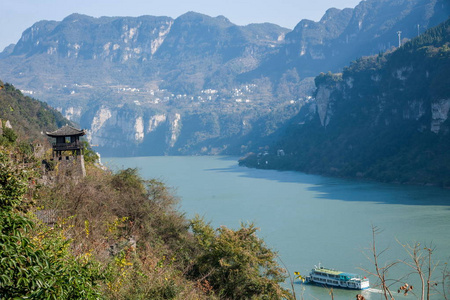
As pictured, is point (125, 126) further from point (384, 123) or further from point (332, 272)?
point (332, 272)

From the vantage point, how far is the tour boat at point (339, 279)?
1734cm

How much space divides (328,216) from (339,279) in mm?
12769

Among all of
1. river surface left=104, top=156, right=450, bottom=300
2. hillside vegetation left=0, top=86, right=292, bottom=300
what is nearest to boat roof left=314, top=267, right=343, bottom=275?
river surface left=104, top=156, right=450, bottom=300

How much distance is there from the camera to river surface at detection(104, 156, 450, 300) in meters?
20.1

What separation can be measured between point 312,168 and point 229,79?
404 feet

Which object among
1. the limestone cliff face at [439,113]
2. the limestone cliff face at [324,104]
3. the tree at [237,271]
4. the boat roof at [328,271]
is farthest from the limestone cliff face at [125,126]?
the tree at [237,271]

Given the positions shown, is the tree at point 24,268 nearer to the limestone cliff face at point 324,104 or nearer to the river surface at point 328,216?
the river surface at point 328,216

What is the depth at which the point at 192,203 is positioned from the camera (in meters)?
34.3

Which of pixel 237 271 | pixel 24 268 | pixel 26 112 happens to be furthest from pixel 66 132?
pixel 26 112

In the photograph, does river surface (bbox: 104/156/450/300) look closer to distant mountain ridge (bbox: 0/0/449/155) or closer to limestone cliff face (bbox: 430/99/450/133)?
limestone cliff face (bbox: 430/99/450/133)

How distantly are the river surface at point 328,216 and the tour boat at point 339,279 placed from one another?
28 centimetres

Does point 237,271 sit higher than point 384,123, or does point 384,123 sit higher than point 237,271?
point 384,123

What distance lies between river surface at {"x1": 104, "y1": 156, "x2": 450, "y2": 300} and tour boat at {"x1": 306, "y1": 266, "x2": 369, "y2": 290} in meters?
0.28

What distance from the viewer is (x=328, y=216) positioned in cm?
3012
